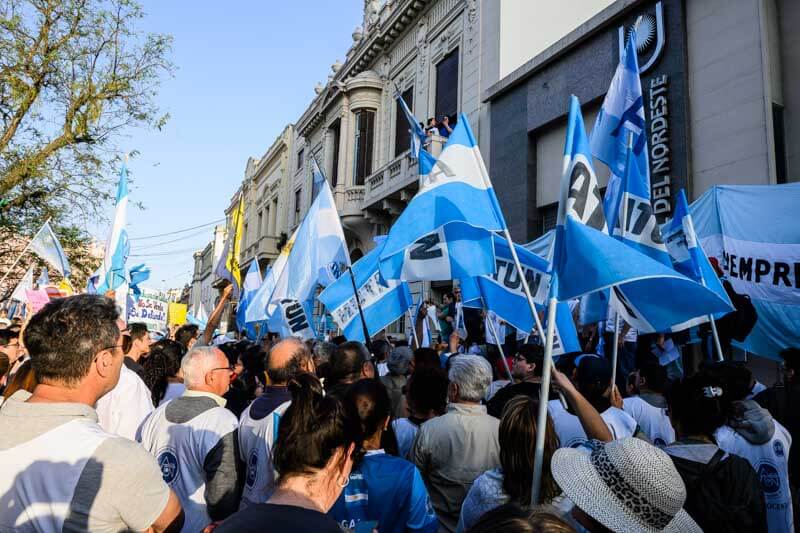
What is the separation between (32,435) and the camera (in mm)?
1641

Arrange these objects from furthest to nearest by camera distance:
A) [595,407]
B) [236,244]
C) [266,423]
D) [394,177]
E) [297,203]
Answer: [297,203] < [394,177] < [236,244] < [595,407] < [266,423]

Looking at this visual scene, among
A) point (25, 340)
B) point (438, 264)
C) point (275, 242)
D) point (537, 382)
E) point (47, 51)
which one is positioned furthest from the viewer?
point (275, 242)

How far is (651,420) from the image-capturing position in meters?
3.66

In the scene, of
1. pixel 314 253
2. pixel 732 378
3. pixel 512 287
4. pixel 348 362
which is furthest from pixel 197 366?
pixel 512 287

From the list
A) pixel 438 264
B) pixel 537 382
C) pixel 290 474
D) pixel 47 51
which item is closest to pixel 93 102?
pixel 47 51

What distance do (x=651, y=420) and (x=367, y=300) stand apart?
3237 mm

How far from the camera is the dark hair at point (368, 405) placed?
240 cm

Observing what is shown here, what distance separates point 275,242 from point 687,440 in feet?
97.2

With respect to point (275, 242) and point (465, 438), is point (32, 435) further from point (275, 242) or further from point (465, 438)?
point (275, 242)

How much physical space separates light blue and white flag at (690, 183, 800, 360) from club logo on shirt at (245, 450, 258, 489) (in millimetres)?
5292

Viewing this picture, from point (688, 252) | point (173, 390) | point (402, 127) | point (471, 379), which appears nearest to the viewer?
point (471, 379)

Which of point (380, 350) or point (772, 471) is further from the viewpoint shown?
point (380, 350)

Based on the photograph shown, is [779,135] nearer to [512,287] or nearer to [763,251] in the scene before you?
[763,251]

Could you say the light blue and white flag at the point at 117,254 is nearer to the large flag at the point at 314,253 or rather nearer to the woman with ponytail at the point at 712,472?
the large flag at the point at 314,253
